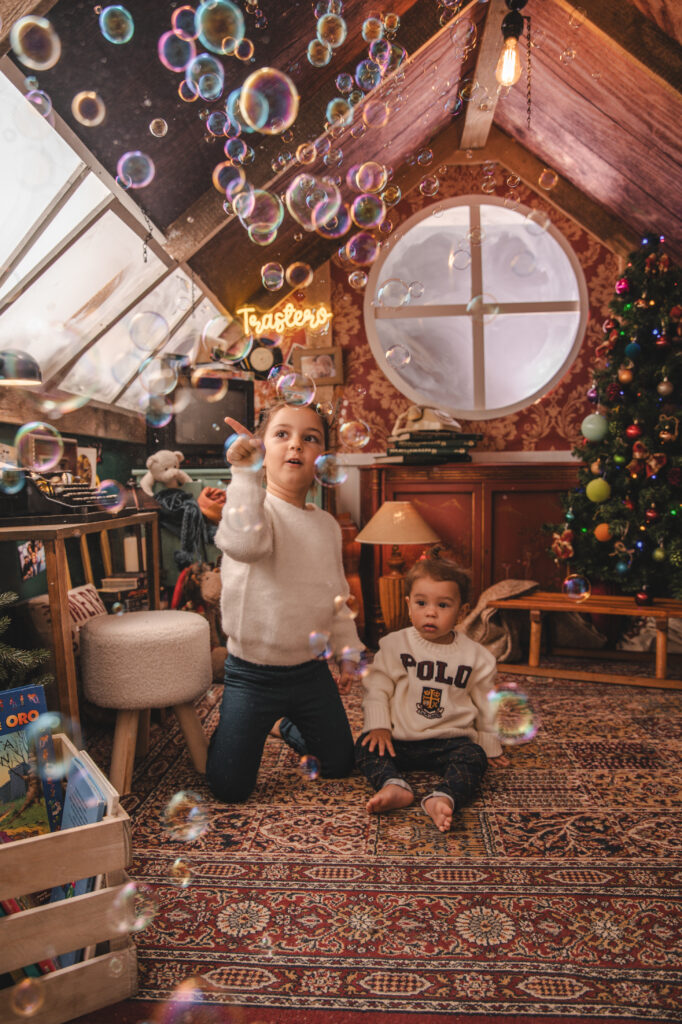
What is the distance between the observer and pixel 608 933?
1.24m

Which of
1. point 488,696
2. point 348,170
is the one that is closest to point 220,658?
→ point 488,696

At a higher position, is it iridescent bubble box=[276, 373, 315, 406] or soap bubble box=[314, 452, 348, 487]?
iridescent bubble box=[276, 373, 315, 406]

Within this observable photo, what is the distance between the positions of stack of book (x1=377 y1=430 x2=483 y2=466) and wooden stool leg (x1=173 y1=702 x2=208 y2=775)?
211 cm

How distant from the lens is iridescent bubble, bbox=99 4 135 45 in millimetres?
1717

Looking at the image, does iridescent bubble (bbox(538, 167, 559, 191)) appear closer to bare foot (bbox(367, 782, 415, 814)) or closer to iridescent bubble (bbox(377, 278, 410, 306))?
iridescent bubble (bbox(377, 278, 410, 306))

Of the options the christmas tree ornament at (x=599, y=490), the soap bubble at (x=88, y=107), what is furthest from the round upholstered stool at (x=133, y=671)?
the christmas tree ornament at (x=599, y=490)

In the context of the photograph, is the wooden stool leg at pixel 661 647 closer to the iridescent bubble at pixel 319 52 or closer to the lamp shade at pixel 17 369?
the iridescent bubble at pixel 319 52

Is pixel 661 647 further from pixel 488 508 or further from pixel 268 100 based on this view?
pixel 268 100

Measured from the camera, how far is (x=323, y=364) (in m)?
4.28

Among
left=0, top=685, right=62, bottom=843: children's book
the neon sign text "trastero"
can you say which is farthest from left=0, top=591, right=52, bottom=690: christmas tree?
the neon sign text "trastero"

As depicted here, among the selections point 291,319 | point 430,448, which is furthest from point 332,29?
point 291,319

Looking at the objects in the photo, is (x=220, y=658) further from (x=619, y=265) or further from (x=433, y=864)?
(x=619, y=265)

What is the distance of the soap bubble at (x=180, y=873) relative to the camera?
1.42m

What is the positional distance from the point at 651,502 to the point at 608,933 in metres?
2.45
